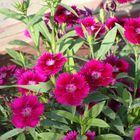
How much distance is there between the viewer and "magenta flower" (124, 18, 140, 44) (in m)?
1.91

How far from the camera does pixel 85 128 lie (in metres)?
1.80

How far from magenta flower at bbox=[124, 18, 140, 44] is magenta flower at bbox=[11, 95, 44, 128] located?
20.6 inches

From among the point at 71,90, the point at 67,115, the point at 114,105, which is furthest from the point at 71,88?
the point at 114,105

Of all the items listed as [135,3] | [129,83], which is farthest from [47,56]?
[135,3]

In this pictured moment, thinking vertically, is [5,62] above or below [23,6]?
below

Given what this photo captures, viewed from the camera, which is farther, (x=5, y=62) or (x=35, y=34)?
(x=5, y=62)

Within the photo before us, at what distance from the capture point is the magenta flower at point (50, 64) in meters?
1.81

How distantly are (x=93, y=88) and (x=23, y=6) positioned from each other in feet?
2.13

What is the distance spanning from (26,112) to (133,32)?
0.62 meters

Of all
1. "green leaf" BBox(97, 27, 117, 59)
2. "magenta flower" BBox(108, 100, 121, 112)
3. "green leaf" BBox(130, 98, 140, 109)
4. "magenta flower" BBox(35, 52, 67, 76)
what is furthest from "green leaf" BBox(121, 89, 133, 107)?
"magenta flower" BBox(35, 52, 67, 76)

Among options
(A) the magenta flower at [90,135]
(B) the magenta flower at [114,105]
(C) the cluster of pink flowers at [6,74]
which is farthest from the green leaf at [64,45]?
(A) the magenta flower at [90,135]

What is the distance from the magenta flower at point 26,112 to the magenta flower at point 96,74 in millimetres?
225

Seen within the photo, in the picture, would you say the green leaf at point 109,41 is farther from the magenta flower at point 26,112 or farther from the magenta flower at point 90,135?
the magenta flower at point 26,112

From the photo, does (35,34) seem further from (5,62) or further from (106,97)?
(5,62)
